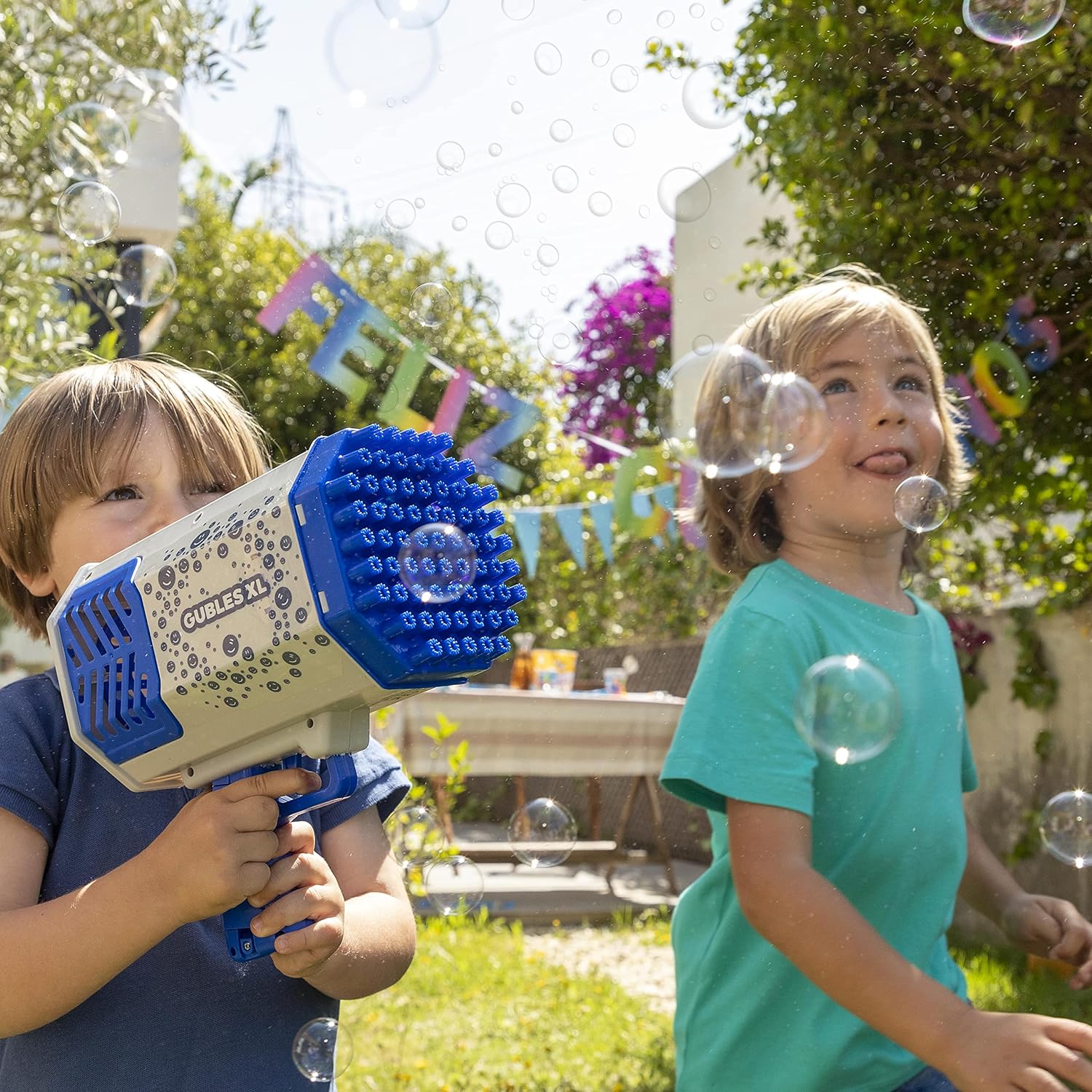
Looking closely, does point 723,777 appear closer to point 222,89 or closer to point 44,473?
point 44,473

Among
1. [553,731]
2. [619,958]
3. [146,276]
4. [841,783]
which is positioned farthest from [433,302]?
[553,731]

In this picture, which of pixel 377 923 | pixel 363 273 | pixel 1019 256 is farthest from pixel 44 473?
pixel 363 273

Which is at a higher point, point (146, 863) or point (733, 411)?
point (733, 411)

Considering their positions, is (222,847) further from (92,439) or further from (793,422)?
(793,422)

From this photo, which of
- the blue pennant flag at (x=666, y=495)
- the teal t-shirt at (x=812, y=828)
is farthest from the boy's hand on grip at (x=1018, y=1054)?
the blue pennant flag at (x=666, y=495)

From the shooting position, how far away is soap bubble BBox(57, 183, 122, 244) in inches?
98.2

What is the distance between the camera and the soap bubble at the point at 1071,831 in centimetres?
188

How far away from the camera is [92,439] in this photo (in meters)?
1.24

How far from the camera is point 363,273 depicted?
9547 millimetres

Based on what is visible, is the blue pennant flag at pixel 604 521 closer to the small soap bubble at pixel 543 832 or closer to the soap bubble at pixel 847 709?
the small soap bubble at pixel 543 832

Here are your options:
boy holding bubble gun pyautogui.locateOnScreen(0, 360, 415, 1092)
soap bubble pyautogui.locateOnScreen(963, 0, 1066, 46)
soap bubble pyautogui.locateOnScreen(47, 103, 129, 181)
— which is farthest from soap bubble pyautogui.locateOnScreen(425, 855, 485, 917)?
soap bubble pyautogui.locateOnScreen(47, 103, 129, 181)

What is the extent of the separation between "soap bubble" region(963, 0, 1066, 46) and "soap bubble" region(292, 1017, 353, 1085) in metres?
1.75

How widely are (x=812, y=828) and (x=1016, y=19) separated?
142 cm

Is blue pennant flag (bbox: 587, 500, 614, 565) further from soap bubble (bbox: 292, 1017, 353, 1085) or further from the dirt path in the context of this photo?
soap bubble (bbox: 292, 1017, 353, 1085)
